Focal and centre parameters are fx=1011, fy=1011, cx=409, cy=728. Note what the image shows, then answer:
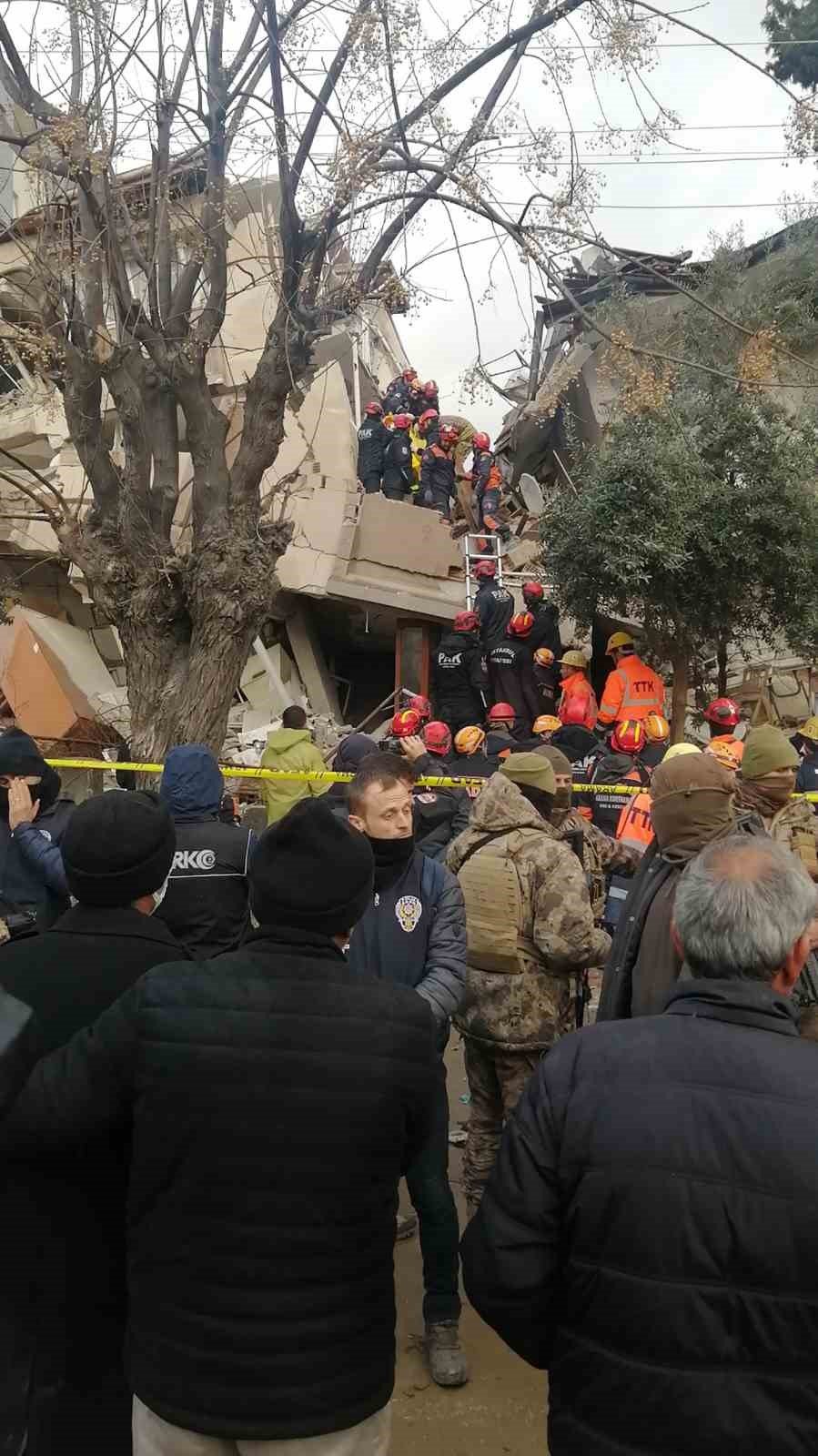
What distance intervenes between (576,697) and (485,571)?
3124 mm

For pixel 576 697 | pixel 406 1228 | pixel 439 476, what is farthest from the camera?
pixel 439 476

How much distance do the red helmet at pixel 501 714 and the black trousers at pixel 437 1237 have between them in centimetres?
697

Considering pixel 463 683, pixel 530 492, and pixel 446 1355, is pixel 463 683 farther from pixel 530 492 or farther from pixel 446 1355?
pixel 446 1355

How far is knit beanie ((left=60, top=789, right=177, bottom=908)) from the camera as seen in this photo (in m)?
2.28

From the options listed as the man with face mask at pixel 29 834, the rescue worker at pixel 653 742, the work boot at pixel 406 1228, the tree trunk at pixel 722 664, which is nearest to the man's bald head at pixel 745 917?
the work boot at pixel 406 1228

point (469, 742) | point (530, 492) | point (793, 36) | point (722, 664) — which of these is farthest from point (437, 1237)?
point (793, 36)

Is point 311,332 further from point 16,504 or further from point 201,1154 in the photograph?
point 16,504

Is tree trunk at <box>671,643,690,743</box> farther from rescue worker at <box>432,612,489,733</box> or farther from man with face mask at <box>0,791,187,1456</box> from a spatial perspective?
man with face mask at <box>0,791,187,1456</box>

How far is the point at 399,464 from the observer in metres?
14.4

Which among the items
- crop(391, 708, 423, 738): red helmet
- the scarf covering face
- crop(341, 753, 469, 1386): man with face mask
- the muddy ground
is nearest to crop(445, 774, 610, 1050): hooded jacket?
crop(341, 753, 469, 1386): man with face mask

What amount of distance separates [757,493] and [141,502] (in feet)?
21.6

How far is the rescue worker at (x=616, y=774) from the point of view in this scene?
7.23 metres

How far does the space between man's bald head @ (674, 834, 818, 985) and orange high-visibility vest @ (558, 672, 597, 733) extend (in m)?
8.19

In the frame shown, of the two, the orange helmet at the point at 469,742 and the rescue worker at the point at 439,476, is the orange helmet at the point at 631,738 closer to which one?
the orange helmet at the point at 469,742
